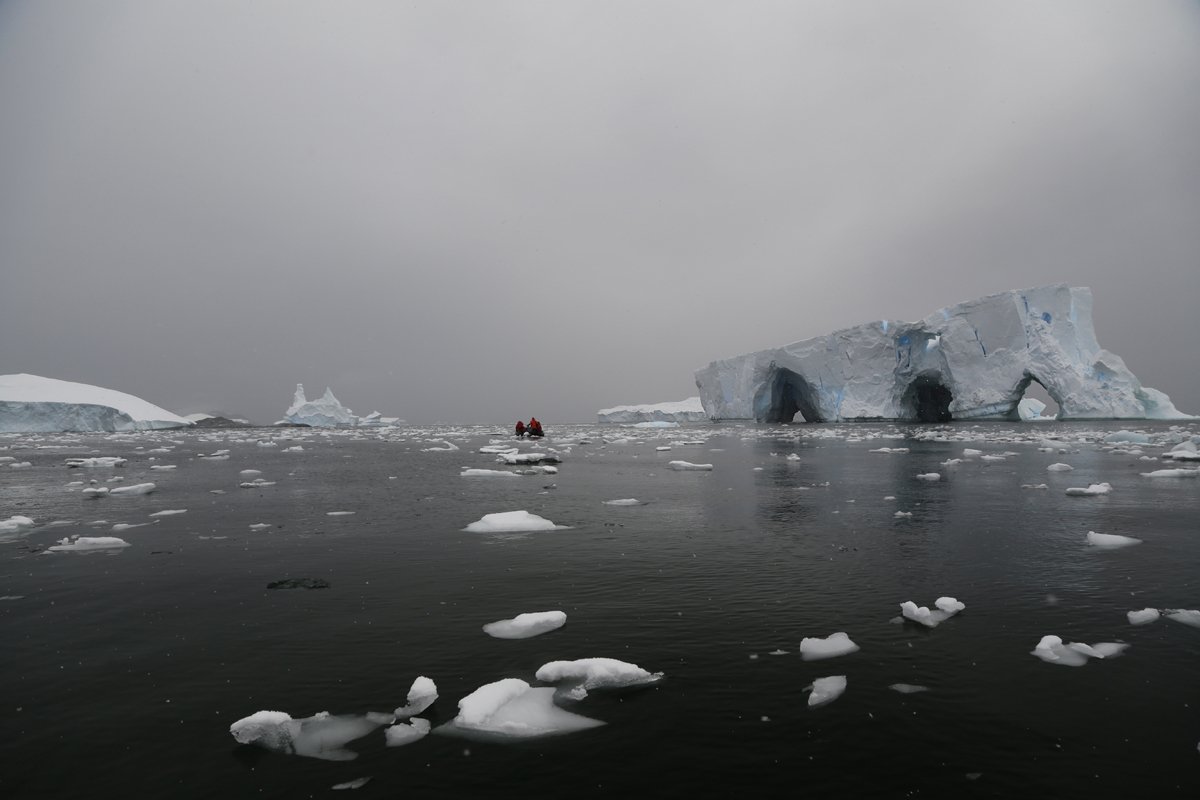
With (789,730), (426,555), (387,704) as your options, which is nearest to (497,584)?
(426,555)

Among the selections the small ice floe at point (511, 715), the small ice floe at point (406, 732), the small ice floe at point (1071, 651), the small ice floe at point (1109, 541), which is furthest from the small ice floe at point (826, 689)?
the small ice floe at point (1109, 541)

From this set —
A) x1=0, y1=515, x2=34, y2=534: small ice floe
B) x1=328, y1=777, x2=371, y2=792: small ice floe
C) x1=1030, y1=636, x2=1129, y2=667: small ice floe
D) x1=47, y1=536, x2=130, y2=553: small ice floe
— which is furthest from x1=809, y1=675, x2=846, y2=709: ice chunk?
x1=0, y1=515, x2=34, y2=534: small ice floe

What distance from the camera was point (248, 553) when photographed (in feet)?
20.2

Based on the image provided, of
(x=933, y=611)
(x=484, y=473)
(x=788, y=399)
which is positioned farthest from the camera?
(x=788, y=399)

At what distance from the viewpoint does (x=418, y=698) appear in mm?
2816

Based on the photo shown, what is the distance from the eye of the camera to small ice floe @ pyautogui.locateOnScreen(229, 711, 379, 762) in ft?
8.13

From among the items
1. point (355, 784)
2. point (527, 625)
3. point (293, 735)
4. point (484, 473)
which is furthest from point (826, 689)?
point (484, 473)

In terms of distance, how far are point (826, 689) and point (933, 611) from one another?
5.42ft

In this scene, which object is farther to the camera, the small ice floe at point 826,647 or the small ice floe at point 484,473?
the small ice floe at point 484,473

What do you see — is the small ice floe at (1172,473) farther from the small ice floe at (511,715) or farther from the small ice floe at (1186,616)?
the small ice floe at (511,715)

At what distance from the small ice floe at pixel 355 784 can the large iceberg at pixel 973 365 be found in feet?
128

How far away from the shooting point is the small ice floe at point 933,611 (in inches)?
153

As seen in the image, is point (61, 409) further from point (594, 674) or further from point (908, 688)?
point (908, 688)

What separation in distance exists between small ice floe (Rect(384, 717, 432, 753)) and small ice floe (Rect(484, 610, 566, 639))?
3.58 ft
